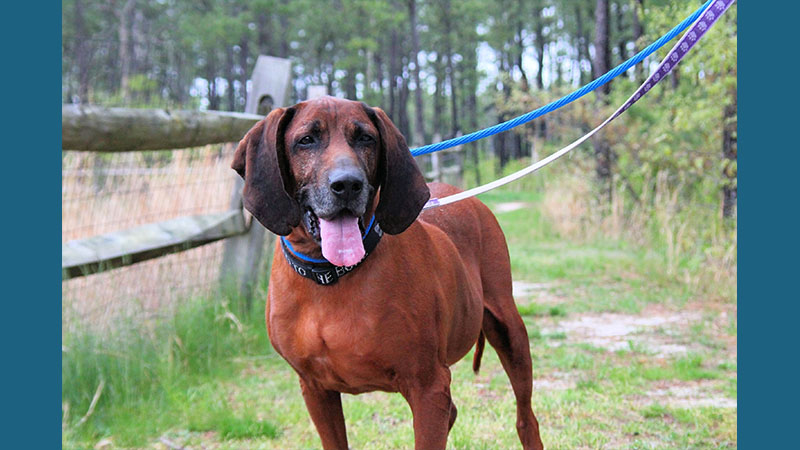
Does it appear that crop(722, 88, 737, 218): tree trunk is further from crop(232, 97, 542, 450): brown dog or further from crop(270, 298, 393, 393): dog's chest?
crop(270, 298, 393, 393): dog's chest

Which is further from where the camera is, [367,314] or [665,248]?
[665,248]

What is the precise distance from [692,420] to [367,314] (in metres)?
2.72

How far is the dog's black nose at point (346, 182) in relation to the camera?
2.35m

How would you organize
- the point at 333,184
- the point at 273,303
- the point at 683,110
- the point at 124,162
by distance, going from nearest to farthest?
the point at 333,184
the point at 273,303
the point at 124,162
the point at 683,110

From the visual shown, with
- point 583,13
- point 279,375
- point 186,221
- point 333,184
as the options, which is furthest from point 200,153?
point 583,13

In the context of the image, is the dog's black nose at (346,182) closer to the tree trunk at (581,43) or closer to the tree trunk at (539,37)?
the tree trunk at (581,43)

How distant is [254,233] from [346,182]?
3.87 m

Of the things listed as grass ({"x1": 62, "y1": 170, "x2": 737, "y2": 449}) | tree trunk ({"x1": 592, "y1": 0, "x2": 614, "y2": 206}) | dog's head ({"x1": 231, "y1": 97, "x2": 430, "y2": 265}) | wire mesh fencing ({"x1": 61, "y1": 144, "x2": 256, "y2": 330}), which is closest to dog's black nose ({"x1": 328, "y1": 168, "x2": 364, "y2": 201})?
dog's head ({"x1": 231, "y1": 97, "x2": 430, "y2": 265})

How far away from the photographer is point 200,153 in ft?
19.6

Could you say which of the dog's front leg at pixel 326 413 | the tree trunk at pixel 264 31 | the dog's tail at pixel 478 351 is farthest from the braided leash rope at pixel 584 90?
the tree trunk at pixel 264 31

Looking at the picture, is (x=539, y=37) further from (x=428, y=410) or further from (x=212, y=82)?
(x=428, y=410)

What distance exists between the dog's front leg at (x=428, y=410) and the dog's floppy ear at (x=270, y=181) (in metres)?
0.71

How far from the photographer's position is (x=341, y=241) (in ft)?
8.14

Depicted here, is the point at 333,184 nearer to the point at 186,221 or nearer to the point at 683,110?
the point at 186,221
